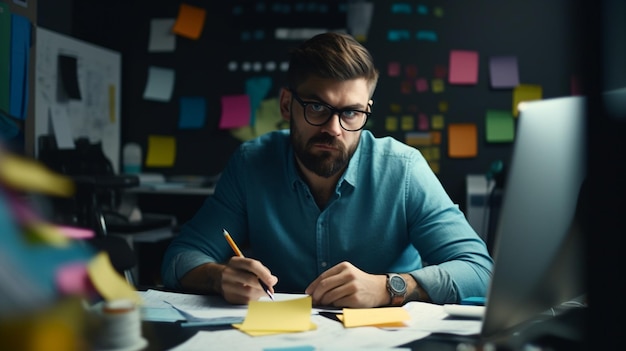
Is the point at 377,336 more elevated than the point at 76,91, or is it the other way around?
the point at 76,91

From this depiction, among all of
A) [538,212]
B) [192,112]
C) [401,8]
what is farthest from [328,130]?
[192,112]

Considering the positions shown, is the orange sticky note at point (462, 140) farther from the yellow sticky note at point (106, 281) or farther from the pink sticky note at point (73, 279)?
the pink sticky note at point (73, 279)

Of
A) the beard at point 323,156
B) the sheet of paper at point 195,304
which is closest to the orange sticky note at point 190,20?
the beard at point 323,156

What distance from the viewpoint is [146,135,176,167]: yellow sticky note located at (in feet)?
10.2

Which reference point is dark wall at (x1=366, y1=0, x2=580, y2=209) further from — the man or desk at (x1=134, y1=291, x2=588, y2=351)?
desk at (x1=134, y1=291, x2=588, y2=351)

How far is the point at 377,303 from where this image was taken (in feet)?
3.14

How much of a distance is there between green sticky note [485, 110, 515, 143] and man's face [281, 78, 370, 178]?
167 centimetres

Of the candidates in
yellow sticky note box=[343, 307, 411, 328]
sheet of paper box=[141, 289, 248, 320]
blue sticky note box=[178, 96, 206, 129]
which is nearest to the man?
sheet of paper box=[141, 289, 248, 320]

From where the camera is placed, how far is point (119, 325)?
0.68 meters

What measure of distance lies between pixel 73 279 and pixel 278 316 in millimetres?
429

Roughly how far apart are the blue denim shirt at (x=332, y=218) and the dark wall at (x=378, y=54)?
5.09 feet

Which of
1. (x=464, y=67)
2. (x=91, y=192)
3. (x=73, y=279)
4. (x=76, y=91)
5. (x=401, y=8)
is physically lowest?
(x=91, y=192)

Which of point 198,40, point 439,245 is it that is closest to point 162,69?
point 198,40

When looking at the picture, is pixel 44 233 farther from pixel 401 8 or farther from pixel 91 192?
pixel 401 8
